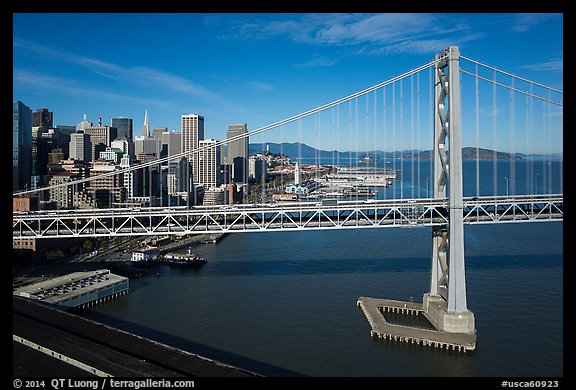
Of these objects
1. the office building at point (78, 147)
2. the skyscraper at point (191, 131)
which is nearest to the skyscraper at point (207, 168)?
the skyscraper at point (191, 131)

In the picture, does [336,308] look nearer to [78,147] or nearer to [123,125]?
[78,147]

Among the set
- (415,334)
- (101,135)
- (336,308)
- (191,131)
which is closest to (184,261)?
(336,308)

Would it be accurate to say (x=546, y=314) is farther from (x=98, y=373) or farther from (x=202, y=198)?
(x=202, y=198)

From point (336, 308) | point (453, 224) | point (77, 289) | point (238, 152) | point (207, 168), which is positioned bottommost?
point (336, 308)

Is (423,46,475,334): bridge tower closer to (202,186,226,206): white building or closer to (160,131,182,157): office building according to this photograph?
(202,186,226,206): white building
